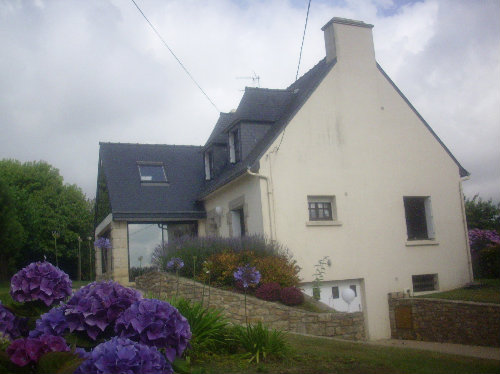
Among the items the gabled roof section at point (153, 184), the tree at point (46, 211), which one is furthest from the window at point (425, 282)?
the tree at point (46, 211)

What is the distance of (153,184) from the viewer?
1947cm

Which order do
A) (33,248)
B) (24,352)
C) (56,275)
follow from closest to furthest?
(24,352) → (56,275) → (33,248)

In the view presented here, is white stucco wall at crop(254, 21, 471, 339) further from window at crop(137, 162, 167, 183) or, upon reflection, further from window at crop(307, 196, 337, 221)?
window at crop(137, 162, 167, 183)

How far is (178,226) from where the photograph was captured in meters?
19.3

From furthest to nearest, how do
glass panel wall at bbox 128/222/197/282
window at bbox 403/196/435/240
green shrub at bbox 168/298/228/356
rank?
1. glass panel wall at bbox 128/222/197/282
2. window at bbox 403/196/435/240
3. green shrub at bbox 168/298/228/356

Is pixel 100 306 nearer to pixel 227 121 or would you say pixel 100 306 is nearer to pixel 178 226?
pixel 178 226

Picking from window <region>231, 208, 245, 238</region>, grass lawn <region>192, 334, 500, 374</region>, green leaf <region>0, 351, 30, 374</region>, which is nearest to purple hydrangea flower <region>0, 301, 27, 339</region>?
green leaf <region>0, 351, 30, 374</region>

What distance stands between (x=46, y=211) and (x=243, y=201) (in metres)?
18.6

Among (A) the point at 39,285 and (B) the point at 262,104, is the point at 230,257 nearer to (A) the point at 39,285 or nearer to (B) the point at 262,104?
(B) the point at 262,104

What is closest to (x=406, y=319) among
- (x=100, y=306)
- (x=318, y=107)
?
(x=318, y=107)

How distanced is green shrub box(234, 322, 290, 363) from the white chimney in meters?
11.9

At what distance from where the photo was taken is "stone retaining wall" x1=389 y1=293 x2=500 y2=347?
38.9 feet

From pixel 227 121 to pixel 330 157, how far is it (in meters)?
6.98

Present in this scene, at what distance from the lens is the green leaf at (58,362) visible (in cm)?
298
